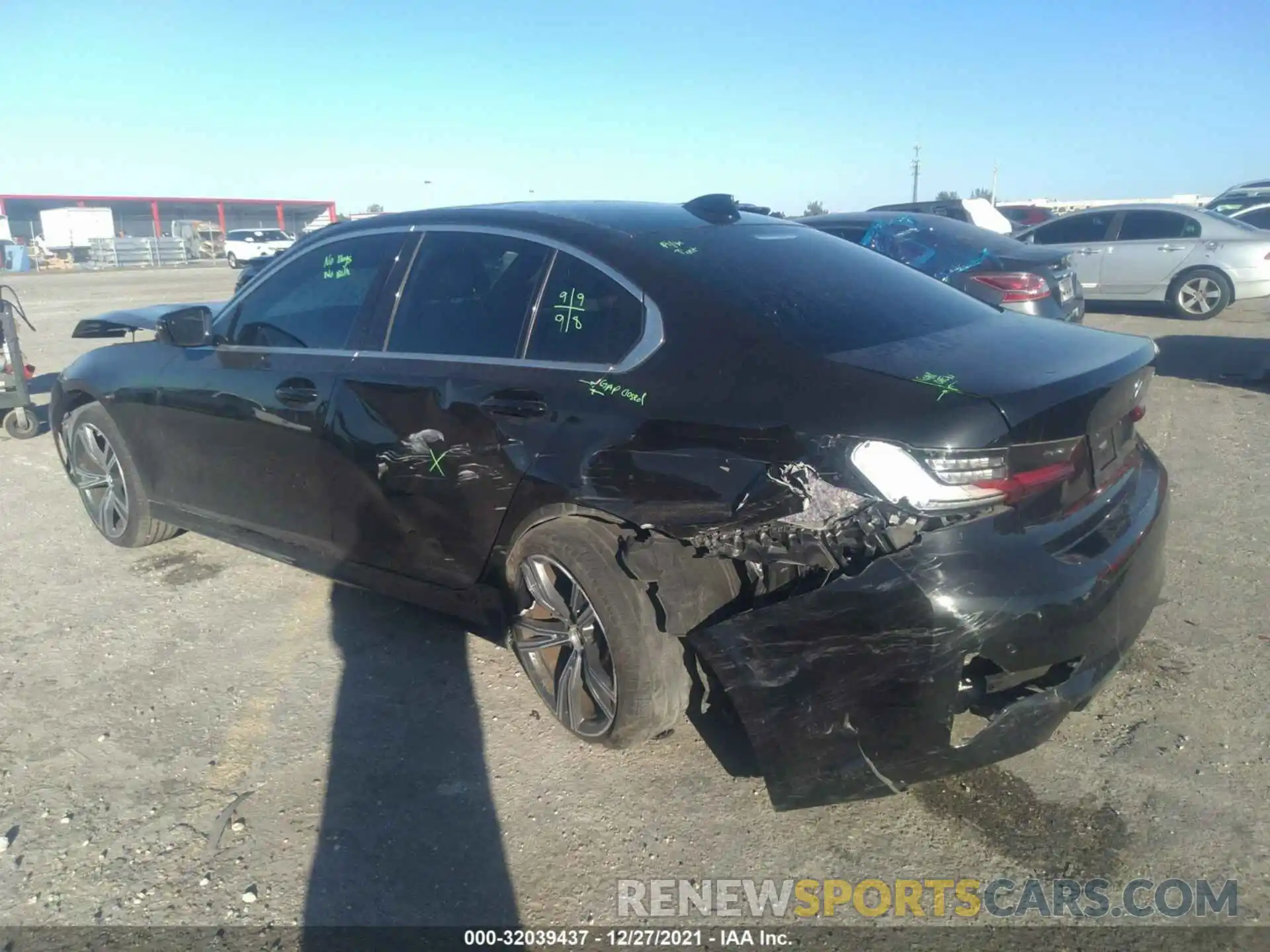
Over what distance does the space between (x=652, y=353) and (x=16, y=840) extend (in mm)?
2342

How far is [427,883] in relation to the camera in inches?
104

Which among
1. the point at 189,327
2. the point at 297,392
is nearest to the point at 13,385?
the point at 189,327

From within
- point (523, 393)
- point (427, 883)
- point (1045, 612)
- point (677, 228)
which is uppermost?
point (677, 228)

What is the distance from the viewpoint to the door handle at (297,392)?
3.88m

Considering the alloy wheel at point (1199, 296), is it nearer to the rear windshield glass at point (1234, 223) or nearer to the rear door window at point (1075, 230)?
the rear windshield glass at point (1234, 223)

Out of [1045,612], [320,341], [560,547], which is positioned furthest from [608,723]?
[320,341]

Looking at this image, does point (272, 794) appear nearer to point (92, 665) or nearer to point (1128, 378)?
point (92, 665)

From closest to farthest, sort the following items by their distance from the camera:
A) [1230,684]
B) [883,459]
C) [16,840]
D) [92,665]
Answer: [883,459]
[16,840]
[1230,684]
[92,665]

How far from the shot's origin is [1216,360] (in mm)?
9898

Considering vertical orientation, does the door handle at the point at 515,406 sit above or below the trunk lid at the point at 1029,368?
below

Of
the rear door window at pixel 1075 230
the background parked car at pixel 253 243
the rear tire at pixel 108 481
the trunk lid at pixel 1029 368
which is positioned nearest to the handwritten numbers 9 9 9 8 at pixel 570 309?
the trunk lid at pixel 1029 368

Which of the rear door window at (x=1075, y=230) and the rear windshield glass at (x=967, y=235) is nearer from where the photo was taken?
the rear windshield glass at (x=967, y=235)

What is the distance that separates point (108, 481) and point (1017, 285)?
23.8ft

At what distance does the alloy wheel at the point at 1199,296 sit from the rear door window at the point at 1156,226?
2.04 feet
